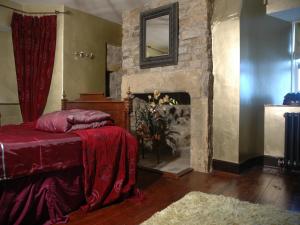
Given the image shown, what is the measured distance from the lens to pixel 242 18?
3.10 metres

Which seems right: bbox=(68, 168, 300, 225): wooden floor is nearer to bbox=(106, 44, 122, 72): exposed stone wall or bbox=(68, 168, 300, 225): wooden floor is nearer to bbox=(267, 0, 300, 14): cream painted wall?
bbox=(267, 0, 300, 14): cream painted wall

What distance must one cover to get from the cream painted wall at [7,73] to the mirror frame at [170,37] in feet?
6.31

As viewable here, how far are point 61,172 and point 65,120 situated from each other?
49 centimetres

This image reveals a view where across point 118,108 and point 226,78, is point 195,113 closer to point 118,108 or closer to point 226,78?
point 226,78

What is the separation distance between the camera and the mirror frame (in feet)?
11.3

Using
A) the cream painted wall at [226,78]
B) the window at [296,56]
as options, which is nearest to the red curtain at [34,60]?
the cream painted wall at [226,78]

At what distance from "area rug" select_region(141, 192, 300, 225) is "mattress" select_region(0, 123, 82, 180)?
765 millimetres

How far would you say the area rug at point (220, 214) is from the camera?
181 cm

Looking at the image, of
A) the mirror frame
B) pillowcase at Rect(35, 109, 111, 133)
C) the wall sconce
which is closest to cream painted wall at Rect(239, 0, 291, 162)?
the mirror frame

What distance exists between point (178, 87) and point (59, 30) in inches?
82.3

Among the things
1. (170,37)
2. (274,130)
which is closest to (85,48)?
(170,37)

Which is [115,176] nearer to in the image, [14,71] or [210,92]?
[210,92]

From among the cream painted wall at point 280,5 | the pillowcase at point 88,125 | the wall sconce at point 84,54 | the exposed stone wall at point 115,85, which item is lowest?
the pillowcase at point 88,125

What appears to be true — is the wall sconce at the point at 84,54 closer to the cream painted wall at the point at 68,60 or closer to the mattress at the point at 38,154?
the cream painted wall at the point at 68,60
